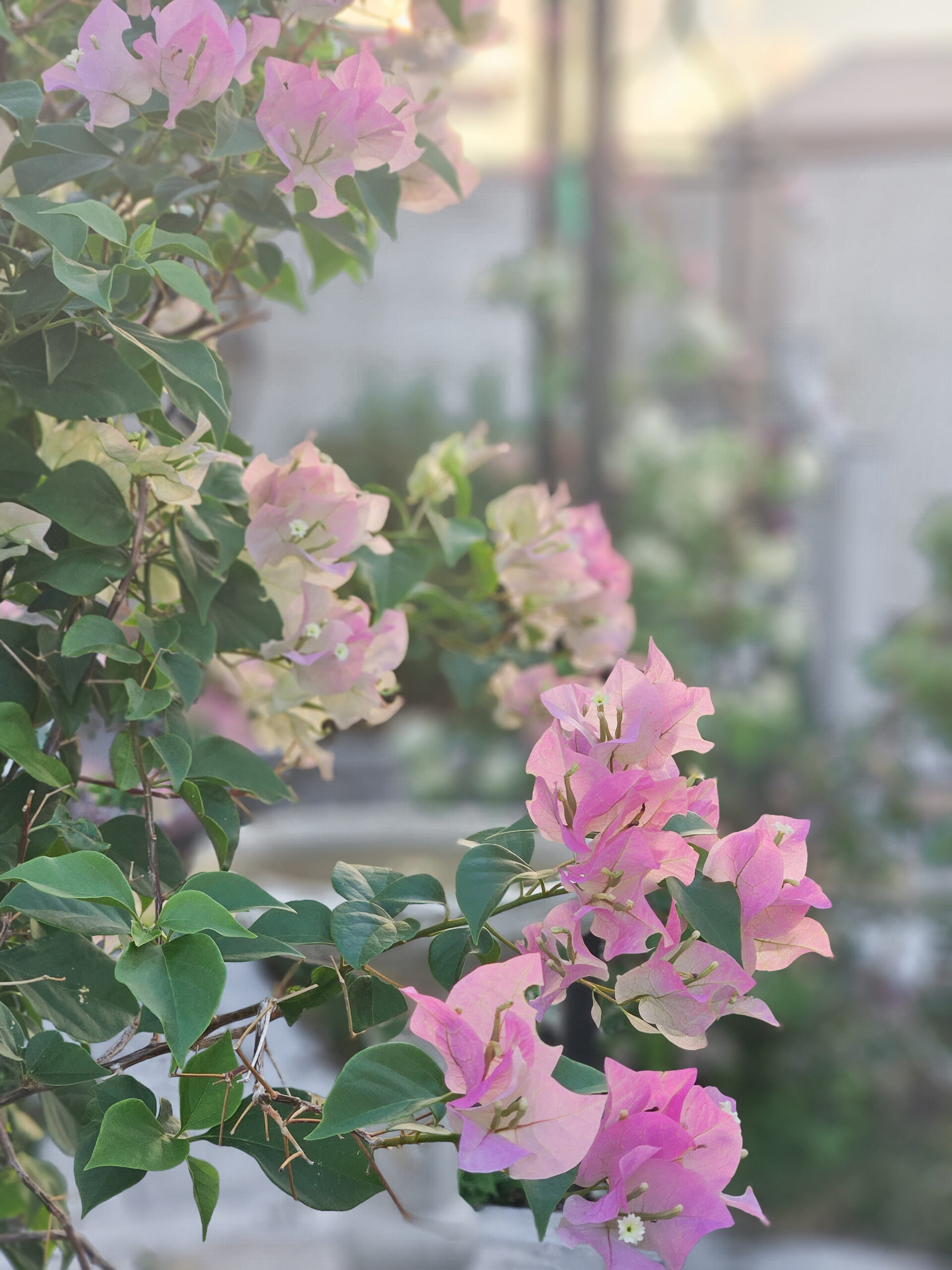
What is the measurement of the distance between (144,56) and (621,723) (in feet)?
0.58

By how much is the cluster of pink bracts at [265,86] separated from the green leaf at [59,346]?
0.15 ft

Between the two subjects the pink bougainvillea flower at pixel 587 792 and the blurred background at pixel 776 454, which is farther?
the blurred background at pixel 776 454

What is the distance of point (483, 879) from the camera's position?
0.23m

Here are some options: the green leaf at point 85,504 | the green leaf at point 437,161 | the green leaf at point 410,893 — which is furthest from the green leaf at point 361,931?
the green leaf at point 437,161

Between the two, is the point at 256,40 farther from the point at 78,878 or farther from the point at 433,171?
the point at 78,878

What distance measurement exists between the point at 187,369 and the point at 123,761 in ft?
0.33

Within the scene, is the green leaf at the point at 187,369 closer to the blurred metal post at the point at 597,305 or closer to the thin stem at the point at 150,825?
the thin stem at the point at 150,825

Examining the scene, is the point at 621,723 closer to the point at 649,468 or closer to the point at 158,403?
the point at 158,403

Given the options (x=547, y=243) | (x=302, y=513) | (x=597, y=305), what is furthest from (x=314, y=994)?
(x=547, y=243)

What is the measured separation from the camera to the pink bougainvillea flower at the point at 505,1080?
207 millimetres

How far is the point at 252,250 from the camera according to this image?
357 mm

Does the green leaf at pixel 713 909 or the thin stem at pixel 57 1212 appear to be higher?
the green leaf at pixel 713 909

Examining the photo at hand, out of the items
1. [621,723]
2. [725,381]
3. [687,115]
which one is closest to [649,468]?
[725,381]

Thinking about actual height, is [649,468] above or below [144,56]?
below
